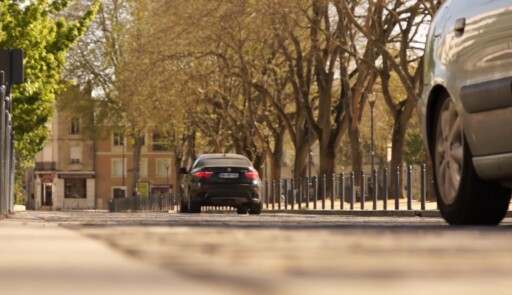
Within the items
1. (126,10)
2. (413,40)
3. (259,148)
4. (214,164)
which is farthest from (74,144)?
(214,164)

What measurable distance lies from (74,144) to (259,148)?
6930cm

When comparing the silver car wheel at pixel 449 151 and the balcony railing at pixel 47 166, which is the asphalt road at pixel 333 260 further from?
the balcony railing at pixel 47 166

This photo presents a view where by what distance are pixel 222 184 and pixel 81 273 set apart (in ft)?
90.9

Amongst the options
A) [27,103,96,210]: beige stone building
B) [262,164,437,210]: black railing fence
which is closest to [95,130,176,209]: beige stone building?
[27,103,96,210]: beige stone building

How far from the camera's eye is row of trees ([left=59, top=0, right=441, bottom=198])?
141 ft

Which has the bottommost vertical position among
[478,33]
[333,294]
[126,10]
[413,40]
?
[333,294]

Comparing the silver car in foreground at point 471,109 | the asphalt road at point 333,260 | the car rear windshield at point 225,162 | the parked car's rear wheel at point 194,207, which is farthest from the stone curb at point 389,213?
the asphalt road at point 333,260

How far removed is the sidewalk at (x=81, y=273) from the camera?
4172mm

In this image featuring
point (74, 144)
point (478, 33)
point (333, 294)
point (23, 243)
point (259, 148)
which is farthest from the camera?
point (74, 144)

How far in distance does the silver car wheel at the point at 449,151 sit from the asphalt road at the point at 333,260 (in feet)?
9.09

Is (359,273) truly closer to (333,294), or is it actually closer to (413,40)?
(333,294)

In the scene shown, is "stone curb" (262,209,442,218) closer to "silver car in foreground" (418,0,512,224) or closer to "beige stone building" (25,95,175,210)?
"silver car in foreground" (418,0,512,224)

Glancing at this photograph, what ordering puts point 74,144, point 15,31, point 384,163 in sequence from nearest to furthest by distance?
point 15,31
point 384,163
point 74,144

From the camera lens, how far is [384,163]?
10938cm
